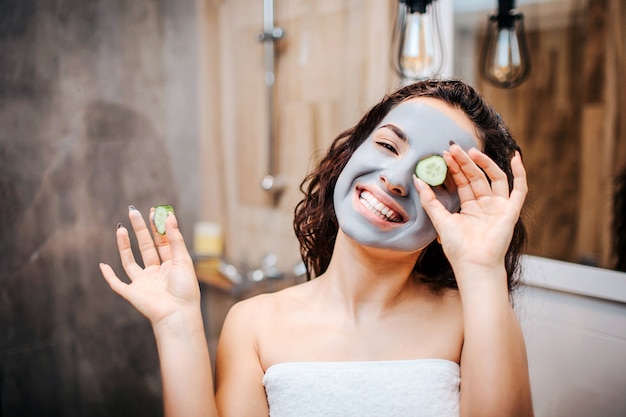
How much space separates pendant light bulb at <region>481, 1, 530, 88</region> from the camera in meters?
1.55

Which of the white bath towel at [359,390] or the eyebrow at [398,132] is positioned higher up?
the eyebrow at [398,132]

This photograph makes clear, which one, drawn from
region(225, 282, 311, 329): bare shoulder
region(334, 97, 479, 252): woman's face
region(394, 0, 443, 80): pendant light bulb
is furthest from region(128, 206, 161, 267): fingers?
region(394, 0, 443, 80): pendant light bulb

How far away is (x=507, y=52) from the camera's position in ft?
5.14

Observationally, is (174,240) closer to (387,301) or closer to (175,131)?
(387,301)

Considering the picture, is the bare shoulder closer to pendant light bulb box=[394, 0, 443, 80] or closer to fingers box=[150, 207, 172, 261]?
fingers box=[150, 207, 172, 261]

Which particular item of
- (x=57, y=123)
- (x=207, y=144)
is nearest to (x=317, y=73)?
(x=207, y=144)

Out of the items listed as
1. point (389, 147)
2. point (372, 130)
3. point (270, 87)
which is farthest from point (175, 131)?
point (389, 147)

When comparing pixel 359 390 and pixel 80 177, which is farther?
pixel 80 177

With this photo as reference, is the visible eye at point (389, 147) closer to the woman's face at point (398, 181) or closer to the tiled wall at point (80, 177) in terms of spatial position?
the woman's face at point (398, 181)

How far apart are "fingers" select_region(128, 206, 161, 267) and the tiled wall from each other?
0.71m

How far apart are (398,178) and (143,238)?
47 centimetres

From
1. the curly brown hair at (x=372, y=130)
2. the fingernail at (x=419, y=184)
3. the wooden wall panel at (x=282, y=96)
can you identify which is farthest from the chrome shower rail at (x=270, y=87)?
the fingernail at (x=419, y=184)

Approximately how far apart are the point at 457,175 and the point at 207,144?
1267mm

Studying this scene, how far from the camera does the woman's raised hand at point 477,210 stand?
37.2 inches
